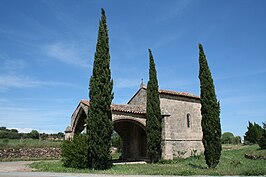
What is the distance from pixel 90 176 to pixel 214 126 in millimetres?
8164

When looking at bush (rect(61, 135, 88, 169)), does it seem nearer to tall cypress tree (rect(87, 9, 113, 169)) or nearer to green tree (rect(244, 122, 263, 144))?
tall cypress tree (rect(87, 9, 113, 169))

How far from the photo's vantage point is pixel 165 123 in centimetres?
2020

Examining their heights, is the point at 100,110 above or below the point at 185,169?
above

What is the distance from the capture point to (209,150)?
46.4ft

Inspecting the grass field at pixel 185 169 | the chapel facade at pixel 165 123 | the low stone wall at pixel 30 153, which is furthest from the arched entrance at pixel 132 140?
the low stone wall at pixel 30 153

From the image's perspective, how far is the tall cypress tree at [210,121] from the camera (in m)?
14.2

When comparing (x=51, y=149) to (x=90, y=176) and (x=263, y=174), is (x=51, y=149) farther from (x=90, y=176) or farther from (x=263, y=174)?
(x=263, y=174)

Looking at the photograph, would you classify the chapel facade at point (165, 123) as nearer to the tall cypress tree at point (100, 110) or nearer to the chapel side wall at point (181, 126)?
the chapel side wall at point (181, 126)

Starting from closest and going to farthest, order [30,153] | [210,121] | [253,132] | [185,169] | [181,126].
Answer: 1. [185,169]
2. [210,121]
3. [181,126]
4. [30,153]
5. [253,132]

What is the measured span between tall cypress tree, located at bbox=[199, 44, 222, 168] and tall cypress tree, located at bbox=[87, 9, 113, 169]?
610cm

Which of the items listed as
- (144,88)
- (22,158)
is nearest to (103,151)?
(144,88)

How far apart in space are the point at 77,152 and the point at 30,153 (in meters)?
13.7

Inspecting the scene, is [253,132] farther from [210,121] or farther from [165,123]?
[210,121]

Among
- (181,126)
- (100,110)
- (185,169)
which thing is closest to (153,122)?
(181,126)
